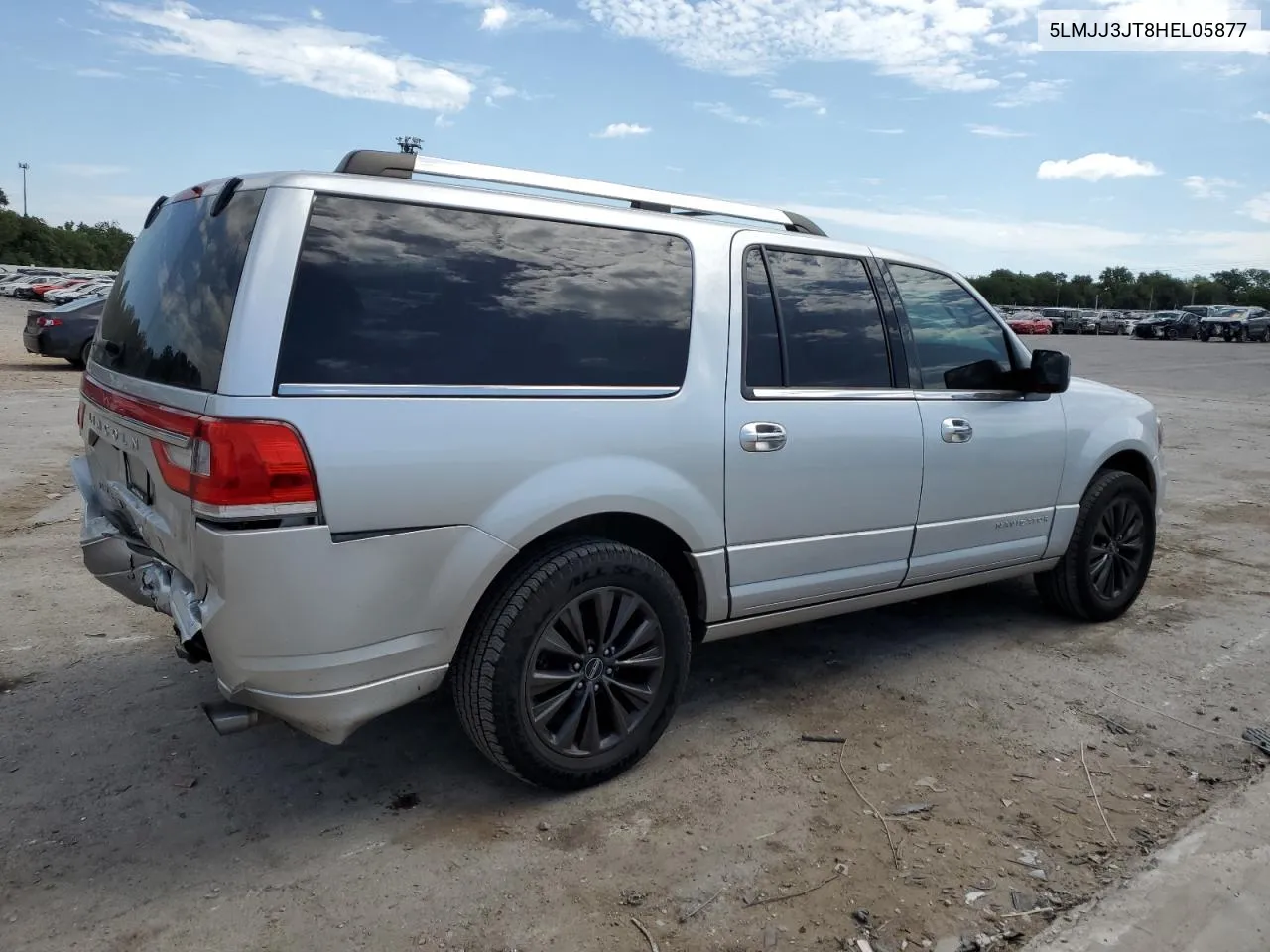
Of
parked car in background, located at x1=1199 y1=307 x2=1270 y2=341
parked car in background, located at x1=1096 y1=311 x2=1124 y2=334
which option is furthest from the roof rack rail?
parked car in background, located at x1=1096 y1=311 x2=1124 y2=334

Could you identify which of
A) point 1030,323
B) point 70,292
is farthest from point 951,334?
point 1030,323

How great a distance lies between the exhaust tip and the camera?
2865 millimetres

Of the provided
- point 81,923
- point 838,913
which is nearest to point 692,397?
point 838,913

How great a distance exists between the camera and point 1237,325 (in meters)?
45.3

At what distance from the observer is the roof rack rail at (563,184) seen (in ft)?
10.1

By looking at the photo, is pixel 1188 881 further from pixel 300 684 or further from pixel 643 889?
pixel 300 684

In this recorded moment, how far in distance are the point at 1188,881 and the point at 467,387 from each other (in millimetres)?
2539

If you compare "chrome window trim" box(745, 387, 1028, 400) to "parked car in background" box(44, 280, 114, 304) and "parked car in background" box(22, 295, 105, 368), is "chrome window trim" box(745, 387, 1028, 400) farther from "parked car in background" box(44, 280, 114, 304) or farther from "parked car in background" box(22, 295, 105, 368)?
"parked car in background" box(44, 280, 114, 304)

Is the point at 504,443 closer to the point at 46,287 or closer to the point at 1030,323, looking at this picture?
the point at 46,287

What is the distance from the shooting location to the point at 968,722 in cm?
393

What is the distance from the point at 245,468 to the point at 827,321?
2.31 metres

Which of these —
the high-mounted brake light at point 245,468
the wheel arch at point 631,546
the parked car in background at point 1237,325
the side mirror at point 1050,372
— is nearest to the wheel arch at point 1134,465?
the side mirror at point 1050,372

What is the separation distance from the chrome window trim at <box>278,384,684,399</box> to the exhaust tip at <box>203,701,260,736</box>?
96cm

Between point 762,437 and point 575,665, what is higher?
point 762,437
